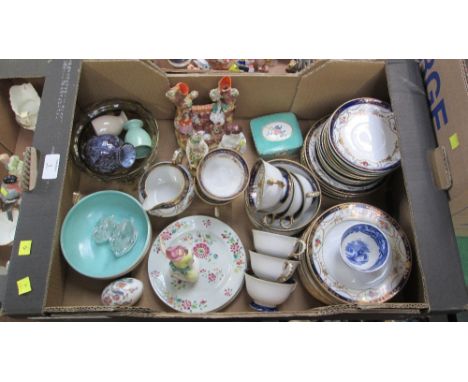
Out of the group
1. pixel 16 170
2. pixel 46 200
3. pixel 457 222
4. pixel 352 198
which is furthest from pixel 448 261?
pixel 16 170

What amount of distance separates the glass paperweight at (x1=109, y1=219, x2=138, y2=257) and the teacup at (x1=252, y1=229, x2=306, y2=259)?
1.35 ft

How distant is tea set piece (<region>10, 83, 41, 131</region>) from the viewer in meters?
1.23

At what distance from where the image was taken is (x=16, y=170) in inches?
45.8

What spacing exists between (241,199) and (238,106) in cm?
34

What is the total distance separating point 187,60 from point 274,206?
0.66m

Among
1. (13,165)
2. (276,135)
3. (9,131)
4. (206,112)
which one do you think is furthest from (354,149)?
(9,131)

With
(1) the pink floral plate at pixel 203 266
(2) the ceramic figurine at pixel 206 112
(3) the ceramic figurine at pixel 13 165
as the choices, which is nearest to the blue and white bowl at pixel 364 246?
(1) the pink floral plate at pixel 203 266

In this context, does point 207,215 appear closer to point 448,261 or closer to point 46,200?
point 46,200

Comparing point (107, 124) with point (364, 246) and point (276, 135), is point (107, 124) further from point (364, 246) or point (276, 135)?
point (364, 246)

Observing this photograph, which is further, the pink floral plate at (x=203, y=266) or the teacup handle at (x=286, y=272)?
the pink floral plate at (x=203, y=266)

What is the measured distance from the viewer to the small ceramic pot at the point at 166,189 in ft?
3.76

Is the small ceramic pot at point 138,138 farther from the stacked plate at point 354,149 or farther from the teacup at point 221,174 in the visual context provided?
the stacked plate at point 354,149

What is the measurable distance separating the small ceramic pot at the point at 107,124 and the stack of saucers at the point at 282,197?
0.49m

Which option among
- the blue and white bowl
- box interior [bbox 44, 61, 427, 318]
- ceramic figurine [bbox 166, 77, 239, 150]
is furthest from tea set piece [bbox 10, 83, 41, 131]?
the blue and white bowl
